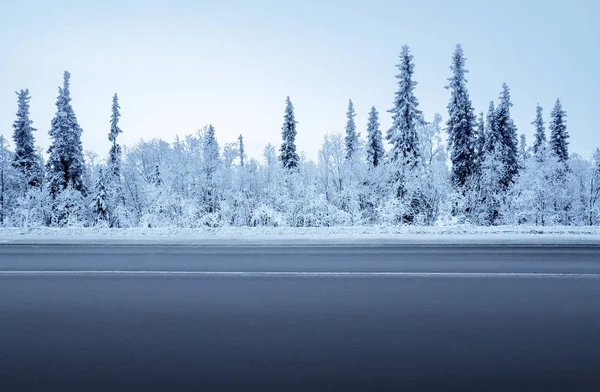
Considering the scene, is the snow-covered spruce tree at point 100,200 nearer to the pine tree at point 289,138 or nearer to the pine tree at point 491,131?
the pine tree at point 289,138

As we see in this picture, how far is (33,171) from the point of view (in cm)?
3838

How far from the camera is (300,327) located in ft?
15.7

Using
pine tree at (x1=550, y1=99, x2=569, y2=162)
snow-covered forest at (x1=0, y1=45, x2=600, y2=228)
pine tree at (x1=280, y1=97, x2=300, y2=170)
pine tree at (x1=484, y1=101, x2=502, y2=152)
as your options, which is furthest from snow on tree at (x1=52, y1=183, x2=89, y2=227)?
pine tree at (x1=550, y1=99, x2=569, y2=162)

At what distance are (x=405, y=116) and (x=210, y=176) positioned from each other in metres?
15.6

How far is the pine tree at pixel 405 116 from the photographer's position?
29195mm

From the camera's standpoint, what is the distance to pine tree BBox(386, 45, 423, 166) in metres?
29.2

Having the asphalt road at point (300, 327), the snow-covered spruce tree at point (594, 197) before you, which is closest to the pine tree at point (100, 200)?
the asphalt road at point (300, 327)

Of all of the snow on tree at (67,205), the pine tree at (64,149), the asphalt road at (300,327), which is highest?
the pine tree at (64,149)

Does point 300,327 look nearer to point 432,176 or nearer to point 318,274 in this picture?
point 318,274

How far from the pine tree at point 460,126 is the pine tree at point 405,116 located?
5.08m

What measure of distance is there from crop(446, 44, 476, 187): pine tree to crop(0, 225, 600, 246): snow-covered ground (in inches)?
646

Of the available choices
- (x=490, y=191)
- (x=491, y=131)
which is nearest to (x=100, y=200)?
(x=490, y=191)

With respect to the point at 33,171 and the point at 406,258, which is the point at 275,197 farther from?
the point at 33,171

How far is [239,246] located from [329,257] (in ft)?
13.0
